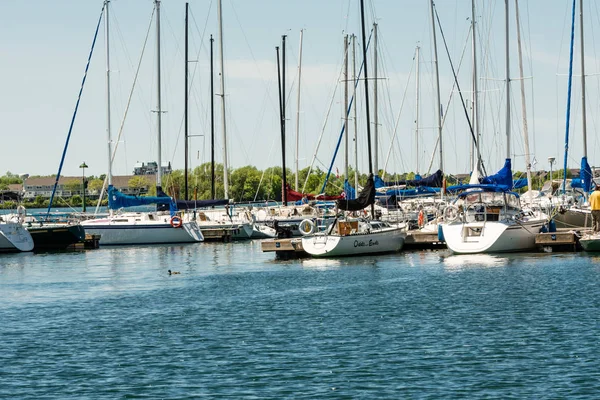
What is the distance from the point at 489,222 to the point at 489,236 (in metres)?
1.07

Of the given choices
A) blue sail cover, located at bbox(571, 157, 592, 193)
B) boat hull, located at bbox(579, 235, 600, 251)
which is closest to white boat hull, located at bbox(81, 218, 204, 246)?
blue sail cover, located at bbox(571, 157, 592, 193)

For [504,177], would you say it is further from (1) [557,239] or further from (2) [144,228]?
(2) [144,228]

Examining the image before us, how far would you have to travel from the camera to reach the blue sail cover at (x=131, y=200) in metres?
68.6

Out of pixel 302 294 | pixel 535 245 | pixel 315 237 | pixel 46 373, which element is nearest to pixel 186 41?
pixel 315 237

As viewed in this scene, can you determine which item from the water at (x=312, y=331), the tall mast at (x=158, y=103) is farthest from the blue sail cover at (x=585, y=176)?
the tall mast at (x=158, y=103)

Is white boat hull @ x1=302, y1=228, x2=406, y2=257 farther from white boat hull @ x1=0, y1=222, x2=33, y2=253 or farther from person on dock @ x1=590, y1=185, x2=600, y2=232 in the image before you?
white boat hull @ x1=0, y1=222, x2=33, y2=253

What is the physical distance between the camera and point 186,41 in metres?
77.3

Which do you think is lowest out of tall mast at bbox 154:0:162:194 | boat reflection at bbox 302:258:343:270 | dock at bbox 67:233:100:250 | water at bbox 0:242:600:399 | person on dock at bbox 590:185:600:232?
water at bbox 0:242:600:399

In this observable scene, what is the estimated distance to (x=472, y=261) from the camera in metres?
45.9

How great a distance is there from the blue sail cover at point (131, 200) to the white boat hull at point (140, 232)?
2.13 m

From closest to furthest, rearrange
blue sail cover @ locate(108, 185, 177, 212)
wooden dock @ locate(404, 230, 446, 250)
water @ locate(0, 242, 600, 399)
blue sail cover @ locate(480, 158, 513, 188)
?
1. water @ locate(0, 242, 600, 399)
2. blue sail cover @ locate(480, 158, 513, 188)
3. wooden dock @ locate(404, 230, 446, 250)
4. blue sail cover @ locate(108, 185, 177, 212)

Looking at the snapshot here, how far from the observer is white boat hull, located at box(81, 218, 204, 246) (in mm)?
66562

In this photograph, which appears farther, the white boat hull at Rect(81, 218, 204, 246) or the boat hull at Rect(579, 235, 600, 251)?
the white boat hull at Rect(81, 218, 204, 246)

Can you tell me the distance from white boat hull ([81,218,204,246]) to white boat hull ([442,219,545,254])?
23.6 metres
